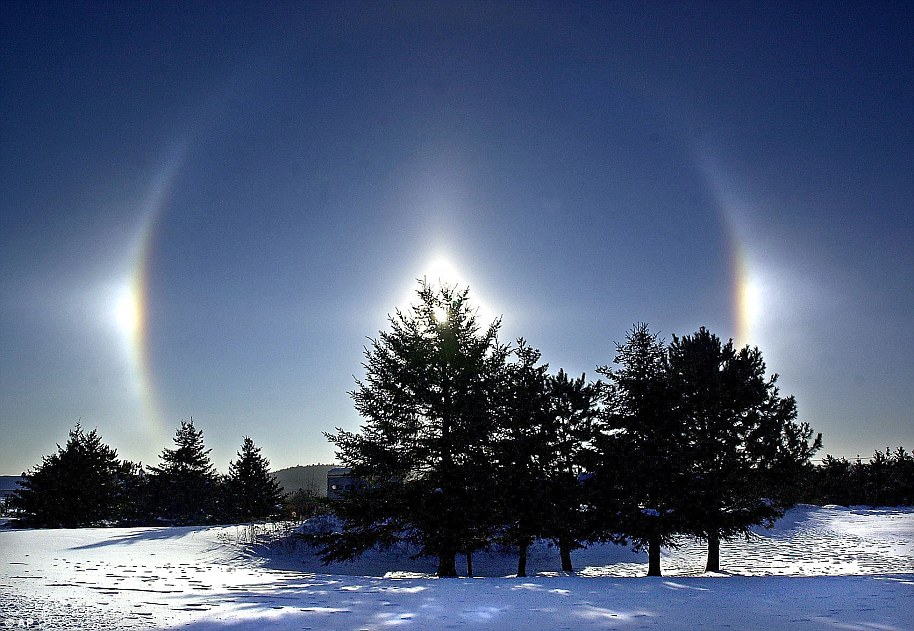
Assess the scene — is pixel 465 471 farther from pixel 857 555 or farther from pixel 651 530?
pixel 857 555

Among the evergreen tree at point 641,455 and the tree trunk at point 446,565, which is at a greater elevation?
the evergreen tree at point 641,455

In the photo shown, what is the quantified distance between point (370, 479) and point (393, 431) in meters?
1.67

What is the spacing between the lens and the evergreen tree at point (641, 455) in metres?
16.2

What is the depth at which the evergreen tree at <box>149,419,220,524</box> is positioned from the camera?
4556cm

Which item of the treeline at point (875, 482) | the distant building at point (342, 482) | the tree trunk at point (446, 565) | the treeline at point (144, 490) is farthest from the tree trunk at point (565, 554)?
the treeline at point (875, 482)

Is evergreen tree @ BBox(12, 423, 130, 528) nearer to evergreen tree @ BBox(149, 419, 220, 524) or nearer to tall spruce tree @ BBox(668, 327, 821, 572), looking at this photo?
evergreen tree @ BBox(149, 419, 220, 524)

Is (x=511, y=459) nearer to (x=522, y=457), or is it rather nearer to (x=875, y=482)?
(x=522, y=457)

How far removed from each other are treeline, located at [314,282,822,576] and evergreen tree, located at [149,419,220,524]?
33.1 m

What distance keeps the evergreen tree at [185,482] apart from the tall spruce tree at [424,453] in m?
32.9

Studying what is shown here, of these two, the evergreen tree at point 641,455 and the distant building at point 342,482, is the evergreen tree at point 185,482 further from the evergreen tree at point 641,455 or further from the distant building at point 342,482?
the evergreen tree at point 641,455

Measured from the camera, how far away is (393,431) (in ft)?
56.6

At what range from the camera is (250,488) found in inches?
1876

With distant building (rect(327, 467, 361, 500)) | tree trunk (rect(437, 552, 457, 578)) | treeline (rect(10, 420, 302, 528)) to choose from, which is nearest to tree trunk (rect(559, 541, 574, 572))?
tree trunk (rect(437, 552, 457, 578))

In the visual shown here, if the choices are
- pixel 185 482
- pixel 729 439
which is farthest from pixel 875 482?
pixel 185 482
